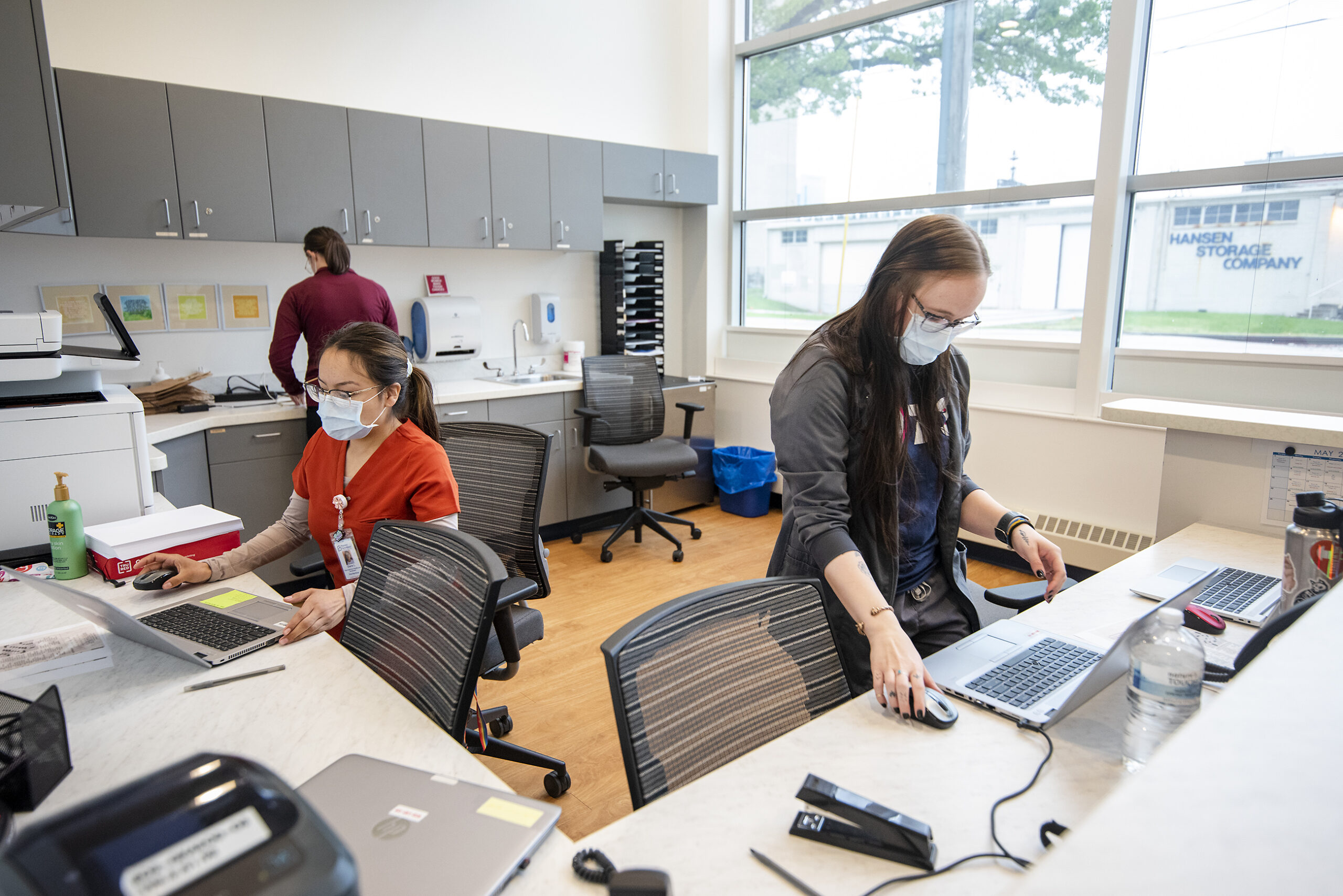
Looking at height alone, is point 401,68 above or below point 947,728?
above

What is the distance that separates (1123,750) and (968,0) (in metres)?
3.93

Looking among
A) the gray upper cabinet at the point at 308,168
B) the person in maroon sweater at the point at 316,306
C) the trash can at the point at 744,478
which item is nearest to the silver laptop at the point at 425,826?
the person in maroon sweater at the point at 316,306

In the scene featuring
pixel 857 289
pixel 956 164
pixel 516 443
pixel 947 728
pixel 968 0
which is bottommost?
pixel 947 728

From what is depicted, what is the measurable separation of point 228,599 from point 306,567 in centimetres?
43

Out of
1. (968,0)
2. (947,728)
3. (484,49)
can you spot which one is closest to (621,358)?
(484,49)

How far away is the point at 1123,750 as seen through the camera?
3.62 ft

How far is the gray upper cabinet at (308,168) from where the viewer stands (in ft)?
11.3

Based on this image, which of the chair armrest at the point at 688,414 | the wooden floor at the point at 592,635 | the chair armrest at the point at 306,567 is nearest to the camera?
the chair armrest at the point at 306,567

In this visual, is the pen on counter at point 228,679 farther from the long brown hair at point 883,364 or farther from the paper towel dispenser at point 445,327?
the paper towel dispenser at point 445,327

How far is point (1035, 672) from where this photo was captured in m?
1.32

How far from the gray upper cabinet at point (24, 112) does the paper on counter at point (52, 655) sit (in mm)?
1548

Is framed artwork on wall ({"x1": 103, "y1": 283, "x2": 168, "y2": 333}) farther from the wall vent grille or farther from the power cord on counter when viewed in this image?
the wall vent grille

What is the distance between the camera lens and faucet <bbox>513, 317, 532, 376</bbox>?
4.66 m

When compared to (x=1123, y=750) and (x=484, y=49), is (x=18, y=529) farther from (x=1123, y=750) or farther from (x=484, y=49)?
(x=484, y=49)
